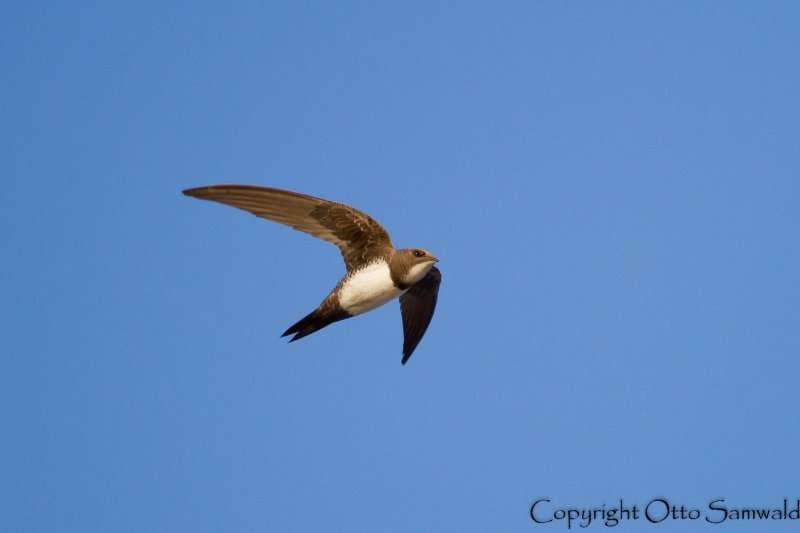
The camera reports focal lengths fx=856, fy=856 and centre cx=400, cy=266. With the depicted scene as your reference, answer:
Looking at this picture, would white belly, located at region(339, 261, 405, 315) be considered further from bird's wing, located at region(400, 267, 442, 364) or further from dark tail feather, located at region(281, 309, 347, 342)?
bird's wing, located at region(400, 267, 442, 364)

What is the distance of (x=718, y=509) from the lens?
842 cm

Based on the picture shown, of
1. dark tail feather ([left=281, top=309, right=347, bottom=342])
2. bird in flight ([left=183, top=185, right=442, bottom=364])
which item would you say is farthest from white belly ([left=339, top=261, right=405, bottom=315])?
dark tail feather ([left=281, top=309, right=347, bottom=342])

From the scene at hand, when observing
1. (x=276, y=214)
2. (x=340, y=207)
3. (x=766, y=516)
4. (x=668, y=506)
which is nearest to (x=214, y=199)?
(x=276, y=214)

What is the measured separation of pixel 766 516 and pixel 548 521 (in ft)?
6.96

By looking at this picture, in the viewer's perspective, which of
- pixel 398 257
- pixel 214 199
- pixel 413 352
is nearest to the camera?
pixel 214 199

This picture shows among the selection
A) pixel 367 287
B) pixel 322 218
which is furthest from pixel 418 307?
pixel 322 218

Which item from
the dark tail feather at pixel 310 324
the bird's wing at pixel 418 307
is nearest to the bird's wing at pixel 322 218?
the dark tail feather at pixel 310 324

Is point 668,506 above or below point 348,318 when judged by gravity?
below

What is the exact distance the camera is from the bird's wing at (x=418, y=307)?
8.23 m

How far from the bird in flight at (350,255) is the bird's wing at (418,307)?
892mm

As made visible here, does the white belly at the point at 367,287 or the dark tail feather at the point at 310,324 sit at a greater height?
the white belly at the point at 367,287

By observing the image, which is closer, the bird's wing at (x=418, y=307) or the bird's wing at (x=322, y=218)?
the bird's wing at (x=322, y=218)

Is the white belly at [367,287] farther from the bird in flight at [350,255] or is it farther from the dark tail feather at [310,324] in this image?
the dark tail feather at [310,324]

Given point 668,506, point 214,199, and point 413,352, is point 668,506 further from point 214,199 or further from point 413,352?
point 214,199
